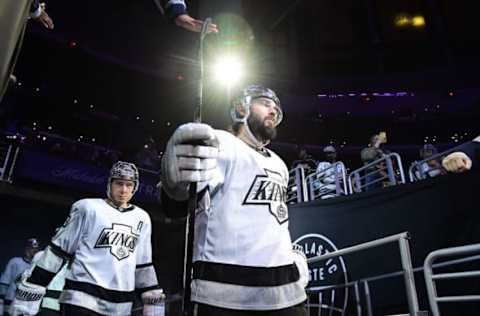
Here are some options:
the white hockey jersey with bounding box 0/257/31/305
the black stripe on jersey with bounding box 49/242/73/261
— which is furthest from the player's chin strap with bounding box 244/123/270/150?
the white hockey jersey with bounding box 0/257/31/305

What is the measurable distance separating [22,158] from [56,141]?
1.89 metres

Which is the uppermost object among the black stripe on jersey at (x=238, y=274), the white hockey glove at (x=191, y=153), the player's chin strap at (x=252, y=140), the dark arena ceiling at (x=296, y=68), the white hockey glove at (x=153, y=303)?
the dark arena ceiling at (x=296, y=68)

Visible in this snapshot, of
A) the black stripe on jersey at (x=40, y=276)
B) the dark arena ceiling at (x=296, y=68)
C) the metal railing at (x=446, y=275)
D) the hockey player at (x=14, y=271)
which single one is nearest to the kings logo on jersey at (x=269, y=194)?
the metal railing at (x=446, y=275)

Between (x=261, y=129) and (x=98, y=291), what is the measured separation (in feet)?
6.77

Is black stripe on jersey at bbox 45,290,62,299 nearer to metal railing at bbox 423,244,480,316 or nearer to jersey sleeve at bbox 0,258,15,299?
jersey sleeve at bbox 0,258,15,299

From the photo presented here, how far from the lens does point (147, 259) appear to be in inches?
154

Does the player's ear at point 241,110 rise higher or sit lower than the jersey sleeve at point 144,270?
higher

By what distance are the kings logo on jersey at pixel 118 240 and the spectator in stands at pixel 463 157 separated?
2854 millimetres

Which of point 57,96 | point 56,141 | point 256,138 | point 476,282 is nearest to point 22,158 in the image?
point 56,141

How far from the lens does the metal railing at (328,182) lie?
23.8 ft

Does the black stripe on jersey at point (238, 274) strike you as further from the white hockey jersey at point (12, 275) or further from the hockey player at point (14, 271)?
the white hockey jersey at point (12, 275)

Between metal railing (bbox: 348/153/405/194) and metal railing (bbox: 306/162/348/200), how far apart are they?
21 cm

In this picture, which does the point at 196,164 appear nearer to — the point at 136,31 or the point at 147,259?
the point at 147,259

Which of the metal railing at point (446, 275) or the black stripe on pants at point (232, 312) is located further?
the metal railing at point (446, 275)
